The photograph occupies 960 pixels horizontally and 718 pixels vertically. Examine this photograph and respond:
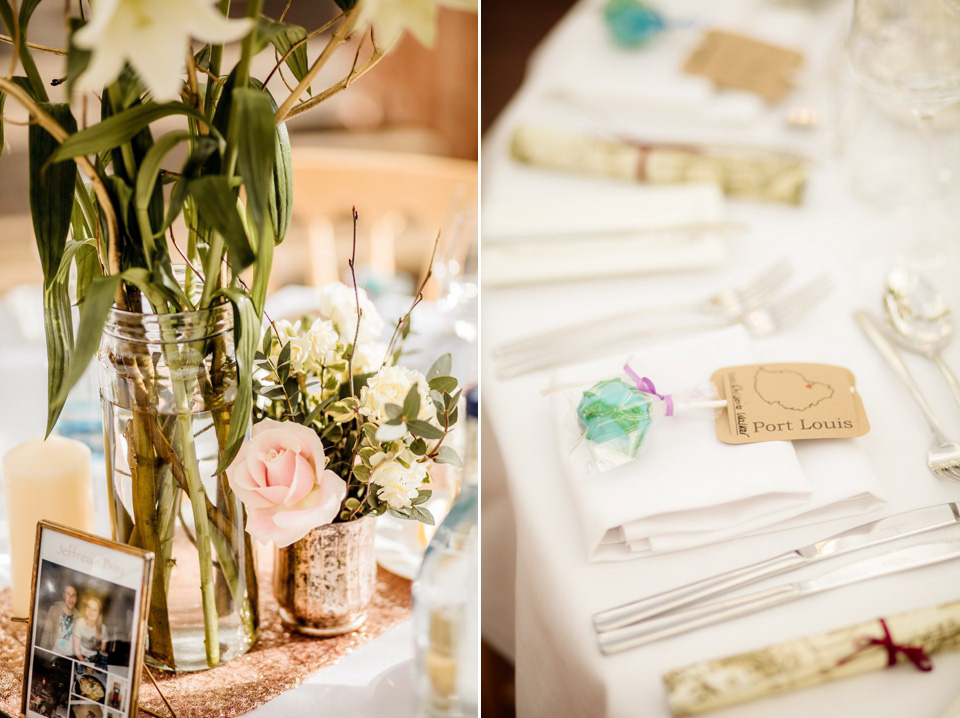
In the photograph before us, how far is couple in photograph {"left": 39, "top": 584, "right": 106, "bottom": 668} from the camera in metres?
0.56

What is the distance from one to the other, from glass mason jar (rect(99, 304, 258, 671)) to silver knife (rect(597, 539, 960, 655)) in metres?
0.28

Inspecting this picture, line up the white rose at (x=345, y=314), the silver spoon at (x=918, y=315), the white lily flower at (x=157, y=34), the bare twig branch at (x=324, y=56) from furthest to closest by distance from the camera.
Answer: the silver spoon at (x=918, y=315), the white rose at (x=345, y=314), the bare twig branch at (x=324, y=56), the white lily flower at (x=157, y=34)

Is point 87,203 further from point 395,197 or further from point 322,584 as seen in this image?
point 395,197

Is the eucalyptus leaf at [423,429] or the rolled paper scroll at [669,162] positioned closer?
the eucalyptus leaf at [423,429]

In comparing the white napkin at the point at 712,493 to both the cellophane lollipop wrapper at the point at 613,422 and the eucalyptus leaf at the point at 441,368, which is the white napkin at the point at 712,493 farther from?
the eucalyptus leaf at the point at 441,368

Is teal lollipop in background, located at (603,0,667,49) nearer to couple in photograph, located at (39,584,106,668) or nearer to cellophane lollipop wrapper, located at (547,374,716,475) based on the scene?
cellophane lollipop wrapper, located at (547,374,716,475)

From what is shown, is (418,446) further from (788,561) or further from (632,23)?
(632,23)

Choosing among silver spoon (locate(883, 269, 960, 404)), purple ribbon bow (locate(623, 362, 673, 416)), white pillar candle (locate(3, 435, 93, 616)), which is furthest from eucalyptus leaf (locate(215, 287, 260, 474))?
silver spoon (locate(883, 269, 960, 404))

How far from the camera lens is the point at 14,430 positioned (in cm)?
94

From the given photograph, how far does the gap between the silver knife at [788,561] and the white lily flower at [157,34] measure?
0.46 m

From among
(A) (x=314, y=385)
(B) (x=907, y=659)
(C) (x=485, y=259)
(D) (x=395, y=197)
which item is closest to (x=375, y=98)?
(D) (x=395, y=197)

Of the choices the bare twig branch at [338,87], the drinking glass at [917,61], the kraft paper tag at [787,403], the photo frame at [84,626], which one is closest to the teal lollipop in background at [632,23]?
the drinking glass at [917,61]

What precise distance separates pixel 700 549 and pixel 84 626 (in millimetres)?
454

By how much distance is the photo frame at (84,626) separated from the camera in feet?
1.80
